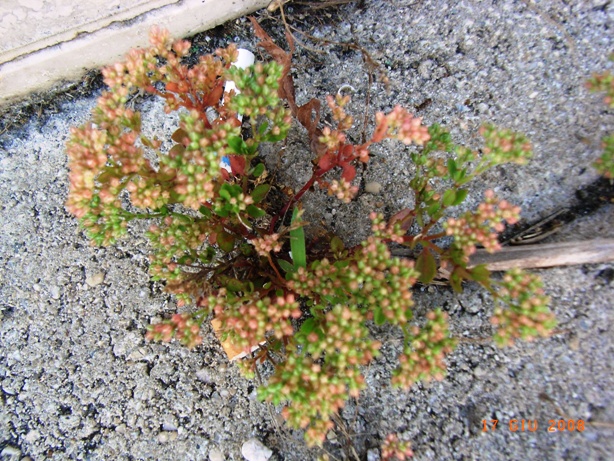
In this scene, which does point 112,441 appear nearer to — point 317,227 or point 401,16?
point 317,227

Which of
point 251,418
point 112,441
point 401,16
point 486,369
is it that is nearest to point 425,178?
Answer: point 486,369

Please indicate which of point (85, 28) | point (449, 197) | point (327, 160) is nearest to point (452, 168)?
point (449, 197)

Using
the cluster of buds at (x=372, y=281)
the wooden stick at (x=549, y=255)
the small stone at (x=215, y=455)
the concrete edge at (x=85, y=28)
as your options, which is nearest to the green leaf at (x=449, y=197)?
the cluster of buds at (x=372, y=281)

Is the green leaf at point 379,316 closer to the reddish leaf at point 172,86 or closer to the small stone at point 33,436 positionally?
the reddish leaf at point 172,86

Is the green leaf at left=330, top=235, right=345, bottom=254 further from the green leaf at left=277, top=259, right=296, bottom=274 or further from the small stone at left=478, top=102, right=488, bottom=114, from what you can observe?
the small stone at left=478, top=102, right=488, bottom=114
